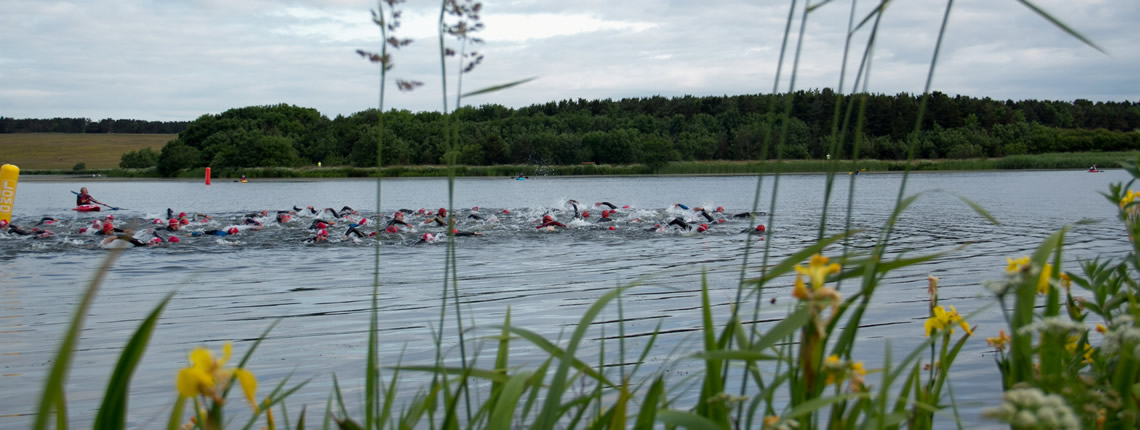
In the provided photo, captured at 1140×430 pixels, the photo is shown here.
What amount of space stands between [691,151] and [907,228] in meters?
68.2

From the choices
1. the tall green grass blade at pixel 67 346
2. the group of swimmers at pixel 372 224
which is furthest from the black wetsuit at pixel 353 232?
the tall green grass blade at pixel 67 346

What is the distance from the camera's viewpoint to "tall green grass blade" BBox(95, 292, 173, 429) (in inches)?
51.3

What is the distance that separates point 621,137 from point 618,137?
0.28 meters

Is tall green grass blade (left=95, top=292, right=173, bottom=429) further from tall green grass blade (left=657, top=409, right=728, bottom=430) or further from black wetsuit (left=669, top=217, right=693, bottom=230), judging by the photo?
black wetsuit (left=669, top=217, right=693, bottom=230)

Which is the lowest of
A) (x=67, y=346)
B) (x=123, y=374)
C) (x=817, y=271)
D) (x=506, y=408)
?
(x=506, y=408)

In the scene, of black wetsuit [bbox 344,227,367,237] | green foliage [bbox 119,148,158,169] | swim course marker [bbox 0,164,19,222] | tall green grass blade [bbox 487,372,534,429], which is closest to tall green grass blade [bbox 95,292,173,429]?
tall green grass blade [bbox 487,372,534,429]

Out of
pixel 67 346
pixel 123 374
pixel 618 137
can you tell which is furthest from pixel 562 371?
pixel 618 137

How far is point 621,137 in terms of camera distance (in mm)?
81125

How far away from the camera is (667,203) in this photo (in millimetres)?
28609

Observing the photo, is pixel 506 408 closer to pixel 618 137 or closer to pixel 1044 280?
pixel 1044 280

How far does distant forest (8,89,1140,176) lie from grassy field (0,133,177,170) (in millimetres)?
9473

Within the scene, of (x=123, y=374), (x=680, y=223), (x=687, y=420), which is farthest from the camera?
(x=680, y=223)

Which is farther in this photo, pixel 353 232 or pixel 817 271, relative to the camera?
pixel 353 232

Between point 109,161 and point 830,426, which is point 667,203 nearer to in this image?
point 830,426
